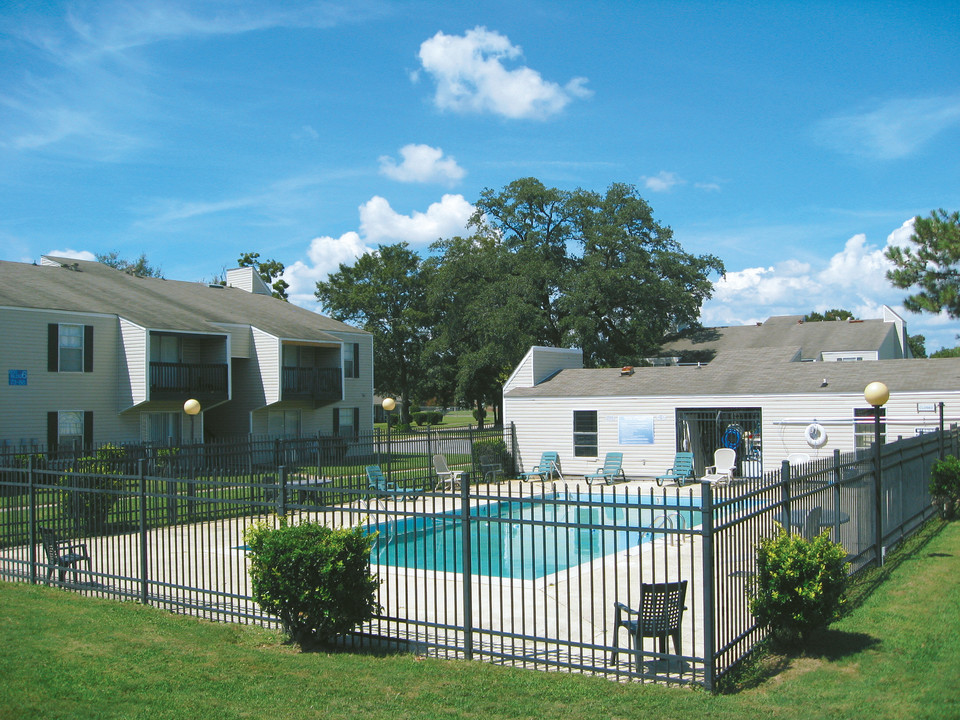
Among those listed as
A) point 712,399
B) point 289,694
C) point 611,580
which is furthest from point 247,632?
point 712,399

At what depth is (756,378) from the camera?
2519 centimetres

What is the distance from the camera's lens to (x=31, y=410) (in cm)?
2512

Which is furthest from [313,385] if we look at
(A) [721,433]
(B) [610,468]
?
(A) [721,433]

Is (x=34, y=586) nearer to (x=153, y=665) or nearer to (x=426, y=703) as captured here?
(x=153, y=665)

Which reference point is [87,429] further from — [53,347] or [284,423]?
[284,423]

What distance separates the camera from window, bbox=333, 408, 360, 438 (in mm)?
35750

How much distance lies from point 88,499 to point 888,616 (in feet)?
36.9

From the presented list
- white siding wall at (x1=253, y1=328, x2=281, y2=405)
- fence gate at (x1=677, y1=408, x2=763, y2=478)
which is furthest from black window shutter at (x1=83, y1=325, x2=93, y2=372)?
fence gate at (x1=677, y1=408, x2=763, y2=478)

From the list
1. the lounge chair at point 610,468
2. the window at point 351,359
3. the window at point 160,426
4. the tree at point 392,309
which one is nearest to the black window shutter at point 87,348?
the window at point 160,426

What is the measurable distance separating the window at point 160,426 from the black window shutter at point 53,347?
12.0 feet

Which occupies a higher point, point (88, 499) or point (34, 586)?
point (88, 499)

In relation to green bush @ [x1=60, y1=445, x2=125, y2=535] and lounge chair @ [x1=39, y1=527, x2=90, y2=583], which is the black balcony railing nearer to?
green bush @ [x1=60, y1=445, x2=125, y2=535]

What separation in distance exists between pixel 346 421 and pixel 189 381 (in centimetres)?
922

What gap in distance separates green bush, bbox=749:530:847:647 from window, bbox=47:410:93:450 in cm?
2349
